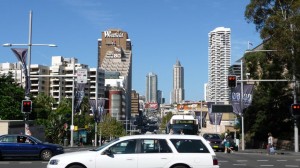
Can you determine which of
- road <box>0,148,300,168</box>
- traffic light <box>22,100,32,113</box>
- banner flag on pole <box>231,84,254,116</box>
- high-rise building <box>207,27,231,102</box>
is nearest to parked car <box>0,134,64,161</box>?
road <box>0,148,300,168</box>

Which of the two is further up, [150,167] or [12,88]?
[12,88]

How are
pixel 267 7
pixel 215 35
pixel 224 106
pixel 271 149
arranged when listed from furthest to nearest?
pixel 215 35, pixel 224 106, pixel 267 7, pixel 271 149

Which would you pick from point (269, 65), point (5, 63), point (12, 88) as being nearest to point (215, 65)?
point (5, 63)

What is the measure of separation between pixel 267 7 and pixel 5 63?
172m

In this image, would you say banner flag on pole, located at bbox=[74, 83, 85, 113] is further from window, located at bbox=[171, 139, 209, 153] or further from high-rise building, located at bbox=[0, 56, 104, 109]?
high-rise building, located at bbox=[0, 56, 104, 109]

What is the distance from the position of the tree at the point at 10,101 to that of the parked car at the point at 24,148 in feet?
148

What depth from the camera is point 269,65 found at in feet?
156

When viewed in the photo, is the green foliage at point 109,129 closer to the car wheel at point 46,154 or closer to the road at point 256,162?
the road at point 256,162

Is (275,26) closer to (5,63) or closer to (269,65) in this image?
(269,65)

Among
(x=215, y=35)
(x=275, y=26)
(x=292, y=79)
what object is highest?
(x=215, y=35)

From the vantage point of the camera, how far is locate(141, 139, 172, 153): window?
46.4 feet

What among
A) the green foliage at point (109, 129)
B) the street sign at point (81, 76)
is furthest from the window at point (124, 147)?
the green foliage at point (109, 129)

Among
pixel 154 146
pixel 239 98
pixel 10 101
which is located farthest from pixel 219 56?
pixel 154 146

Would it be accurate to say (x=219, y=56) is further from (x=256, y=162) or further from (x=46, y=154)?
(x=46, y=154)
